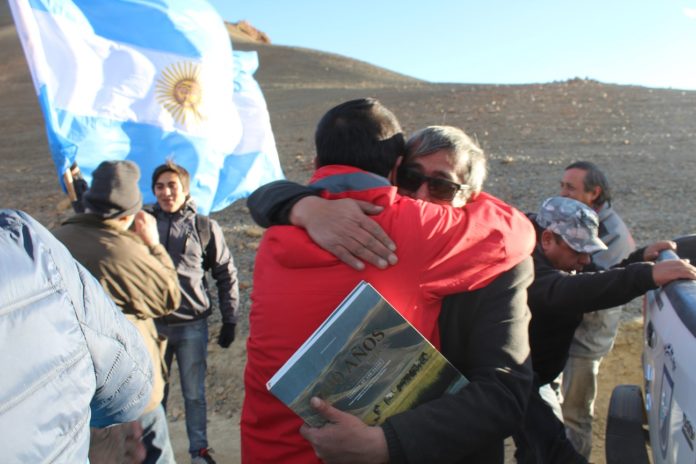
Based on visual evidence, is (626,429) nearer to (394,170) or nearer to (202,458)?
(394,170)

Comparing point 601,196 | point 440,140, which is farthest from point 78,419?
point 601,196

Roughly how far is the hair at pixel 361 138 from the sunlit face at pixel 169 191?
8.84 ft

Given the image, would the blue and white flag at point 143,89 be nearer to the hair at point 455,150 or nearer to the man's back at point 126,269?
the man's back at point 126,269

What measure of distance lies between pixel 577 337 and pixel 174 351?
8.75 ft

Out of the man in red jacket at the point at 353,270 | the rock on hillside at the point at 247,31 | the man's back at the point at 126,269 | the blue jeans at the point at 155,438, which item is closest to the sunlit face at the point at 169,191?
the man's back at the point at 126,269

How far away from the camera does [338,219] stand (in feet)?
5.50

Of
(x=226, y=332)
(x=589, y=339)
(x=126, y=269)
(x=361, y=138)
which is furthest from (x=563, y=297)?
(x=226, y=332)

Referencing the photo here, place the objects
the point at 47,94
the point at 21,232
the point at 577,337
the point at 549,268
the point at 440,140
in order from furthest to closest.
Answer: the point at 47,94 → the point at 577,337 → the point at 549,268 → the point at 440,140 → the point at 21,232

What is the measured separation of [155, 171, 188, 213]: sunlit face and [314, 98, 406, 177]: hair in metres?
2.69

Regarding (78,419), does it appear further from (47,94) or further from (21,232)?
(47,94)

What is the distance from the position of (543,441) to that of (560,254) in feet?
3.08

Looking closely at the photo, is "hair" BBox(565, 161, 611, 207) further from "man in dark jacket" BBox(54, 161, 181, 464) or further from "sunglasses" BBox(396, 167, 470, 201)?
"man in dark jacket" BBox(54, 161, 181, 464)

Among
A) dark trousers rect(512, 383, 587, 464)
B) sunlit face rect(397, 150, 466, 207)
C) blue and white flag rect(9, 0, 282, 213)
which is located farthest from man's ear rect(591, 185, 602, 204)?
blue and white flag rect(9, 0, 282, 213)

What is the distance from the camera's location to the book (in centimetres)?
154
